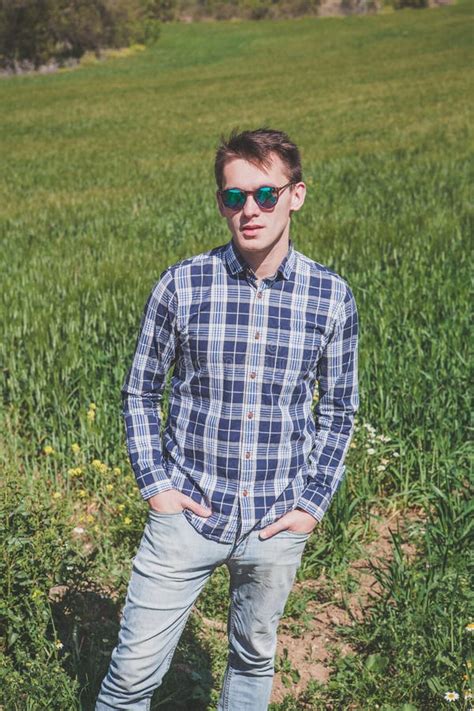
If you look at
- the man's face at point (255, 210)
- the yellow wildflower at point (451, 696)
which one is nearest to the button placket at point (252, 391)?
the man's face at point (255, 210)

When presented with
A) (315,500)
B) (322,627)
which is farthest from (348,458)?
(315,500)

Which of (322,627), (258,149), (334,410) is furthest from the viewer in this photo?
(322,627)

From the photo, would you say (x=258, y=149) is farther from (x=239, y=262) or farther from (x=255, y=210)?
(x=239, y=262)

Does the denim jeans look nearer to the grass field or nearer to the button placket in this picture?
the button placket

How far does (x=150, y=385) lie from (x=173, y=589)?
57 centimetres

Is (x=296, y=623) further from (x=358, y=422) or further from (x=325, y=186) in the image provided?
(x=325, y=186)

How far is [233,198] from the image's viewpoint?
220cm

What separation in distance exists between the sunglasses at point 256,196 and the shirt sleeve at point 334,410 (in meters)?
0.36

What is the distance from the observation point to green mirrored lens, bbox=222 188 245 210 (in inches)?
86.2

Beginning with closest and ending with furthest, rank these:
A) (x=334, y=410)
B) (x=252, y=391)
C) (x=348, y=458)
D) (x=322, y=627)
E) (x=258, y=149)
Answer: (x=258, y=149) < (x=252, y=391) < (x=334, y=410) < (x=322, y=627) < (x=348, y=458)

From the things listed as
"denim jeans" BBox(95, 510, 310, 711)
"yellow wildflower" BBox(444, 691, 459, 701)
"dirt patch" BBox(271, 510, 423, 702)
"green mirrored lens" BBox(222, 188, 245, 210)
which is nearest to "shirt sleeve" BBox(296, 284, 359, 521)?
"denim jeans" BBox(95, 510, 310, 711)

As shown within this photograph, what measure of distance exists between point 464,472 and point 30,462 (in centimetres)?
242

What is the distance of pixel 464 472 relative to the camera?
4.10 m

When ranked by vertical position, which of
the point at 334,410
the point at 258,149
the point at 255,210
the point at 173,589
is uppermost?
the point at 258,149
